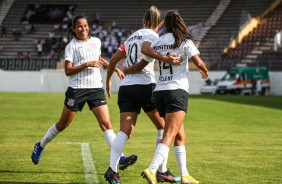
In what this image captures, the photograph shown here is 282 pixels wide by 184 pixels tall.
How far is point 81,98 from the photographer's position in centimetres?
1195

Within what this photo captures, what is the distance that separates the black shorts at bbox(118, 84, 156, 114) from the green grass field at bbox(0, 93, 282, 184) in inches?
38.7

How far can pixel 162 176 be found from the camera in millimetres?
10375

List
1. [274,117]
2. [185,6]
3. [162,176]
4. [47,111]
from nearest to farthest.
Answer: [162,176] → [274,117] → [47,111] → [185,6]

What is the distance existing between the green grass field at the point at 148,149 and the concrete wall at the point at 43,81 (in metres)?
28.8

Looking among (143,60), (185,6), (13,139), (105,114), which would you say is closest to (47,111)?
(13,139)

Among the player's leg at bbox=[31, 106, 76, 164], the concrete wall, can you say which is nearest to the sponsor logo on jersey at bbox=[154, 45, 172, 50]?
the player's leg at bbox=[31, 106, 76, 164]

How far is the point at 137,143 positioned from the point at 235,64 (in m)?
43.5

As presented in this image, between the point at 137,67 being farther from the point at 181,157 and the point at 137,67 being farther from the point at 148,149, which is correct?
the point at 148,149

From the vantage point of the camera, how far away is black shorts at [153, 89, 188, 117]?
958cm

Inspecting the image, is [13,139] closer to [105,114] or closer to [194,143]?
[194,143]

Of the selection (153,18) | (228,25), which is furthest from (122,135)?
(228,25)

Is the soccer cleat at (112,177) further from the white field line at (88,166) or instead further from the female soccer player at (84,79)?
the female soccer player at (84,79)

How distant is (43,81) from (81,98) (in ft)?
153

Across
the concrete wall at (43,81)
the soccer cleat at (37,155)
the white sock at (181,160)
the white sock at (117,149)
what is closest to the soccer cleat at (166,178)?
the white sock at (181,160)
